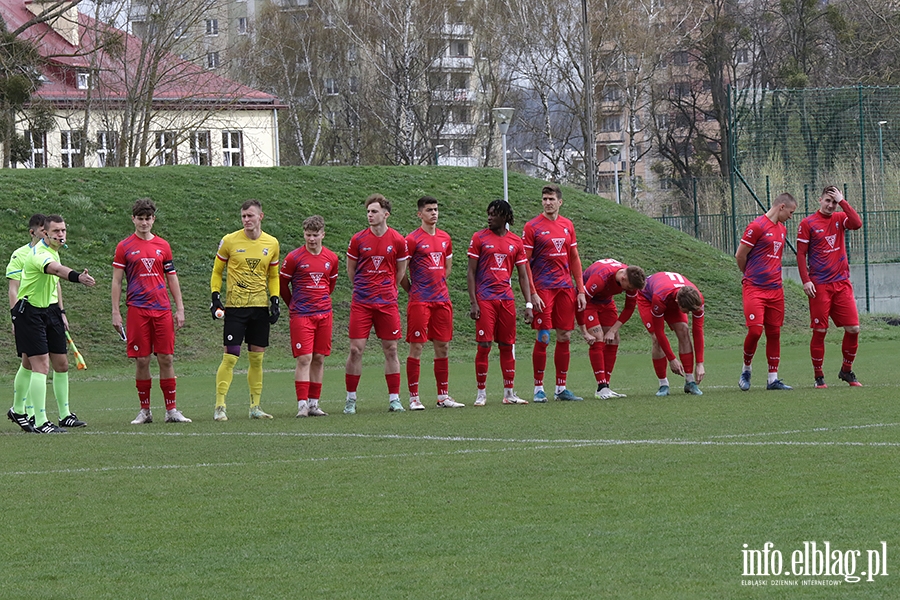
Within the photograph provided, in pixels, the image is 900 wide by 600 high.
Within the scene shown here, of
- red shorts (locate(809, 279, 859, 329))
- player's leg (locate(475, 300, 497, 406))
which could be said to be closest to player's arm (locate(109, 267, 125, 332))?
player's leg (locate(475, 300, 497, 406))

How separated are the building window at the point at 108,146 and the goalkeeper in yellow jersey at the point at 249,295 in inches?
1358

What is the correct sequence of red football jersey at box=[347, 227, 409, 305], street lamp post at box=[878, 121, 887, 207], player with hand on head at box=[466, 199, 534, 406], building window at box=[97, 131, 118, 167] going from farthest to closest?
building window at box=[97, 131, 118, 167] → street lamp post at box=[878, 121, 887, 207] → player with hand on head at box=[466, 199, 534, 406] → red football jersey at box=[347, 227, 409, 305]

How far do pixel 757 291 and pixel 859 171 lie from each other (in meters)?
22.1

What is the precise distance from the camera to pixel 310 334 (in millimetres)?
13141

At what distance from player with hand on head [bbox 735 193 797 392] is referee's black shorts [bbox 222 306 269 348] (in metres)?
5.32

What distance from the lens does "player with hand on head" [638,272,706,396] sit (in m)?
13.6

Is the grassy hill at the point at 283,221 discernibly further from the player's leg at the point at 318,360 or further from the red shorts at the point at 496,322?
the player's leg at the point at 318,360

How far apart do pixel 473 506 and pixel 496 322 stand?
697cm

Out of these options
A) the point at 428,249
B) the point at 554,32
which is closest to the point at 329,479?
the point at 428,249

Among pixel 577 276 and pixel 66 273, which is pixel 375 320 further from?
pixel 66 273

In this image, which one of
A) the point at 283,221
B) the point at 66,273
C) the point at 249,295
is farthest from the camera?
the point at 283,221

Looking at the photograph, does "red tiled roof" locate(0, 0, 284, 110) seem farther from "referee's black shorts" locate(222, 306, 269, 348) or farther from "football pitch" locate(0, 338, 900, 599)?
"football pitch" locate(0, 338, 900, 599)

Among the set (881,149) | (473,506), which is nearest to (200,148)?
(881,149)

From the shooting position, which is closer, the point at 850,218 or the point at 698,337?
the point at 698,337
